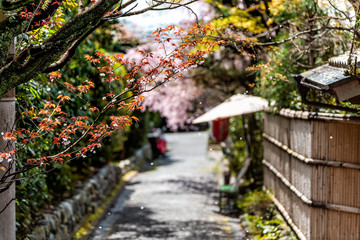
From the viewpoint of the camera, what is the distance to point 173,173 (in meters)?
Answer: 19.2

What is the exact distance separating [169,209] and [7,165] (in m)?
7.73

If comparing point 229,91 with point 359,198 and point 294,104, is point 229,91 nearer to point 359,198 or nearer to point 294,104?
point 294,104

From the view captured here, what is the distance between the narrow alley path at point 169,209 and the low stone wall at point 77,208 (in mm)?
545

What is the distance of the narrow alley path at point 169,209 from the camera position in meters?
10.1

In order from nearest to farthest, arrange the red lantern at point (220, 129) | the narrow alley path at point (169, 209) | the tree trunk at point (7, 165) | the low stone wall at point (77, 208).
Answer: the tree trunk at point (7, 165), the low stone wall at point (77, 208), the narrow alley path at point (169, 209), the red lantern at point (220, 129)

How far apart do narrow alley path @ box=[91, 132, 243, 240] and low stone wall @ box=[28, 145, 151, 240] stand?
1.79 ft

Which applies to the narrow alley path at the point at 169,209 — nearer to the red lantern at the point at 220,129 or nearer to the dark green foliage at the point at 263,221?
the dark green foliage at the point at 263,221

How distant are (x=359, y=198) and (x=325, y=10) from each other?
15.0 feet

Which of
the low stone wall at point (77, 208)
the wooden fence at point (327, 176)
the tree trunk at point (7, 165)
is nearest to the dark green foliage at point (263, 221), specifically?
the wooden fence at point (327, 176)

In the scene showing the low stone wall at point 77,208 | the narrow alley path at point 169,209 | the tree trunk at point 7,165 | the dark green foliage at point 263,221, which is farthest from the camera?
the narrow alley path at point 169,209

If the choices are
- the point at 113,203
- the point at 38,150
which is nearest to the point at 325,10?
the point at 38,150

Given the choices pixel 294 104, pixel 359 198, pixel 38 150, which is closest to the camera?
pixel 359 198

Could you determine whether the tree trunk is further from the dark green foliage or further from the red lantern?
the red lantern

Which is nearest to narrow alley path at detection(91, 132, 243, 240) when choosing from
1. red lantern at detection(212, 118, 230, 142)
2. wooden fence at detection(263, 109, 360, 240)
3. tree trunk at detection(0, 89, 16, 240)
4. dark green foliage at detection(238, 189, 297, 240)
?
dark green foliage at detection(238, 189, 297, 240)
